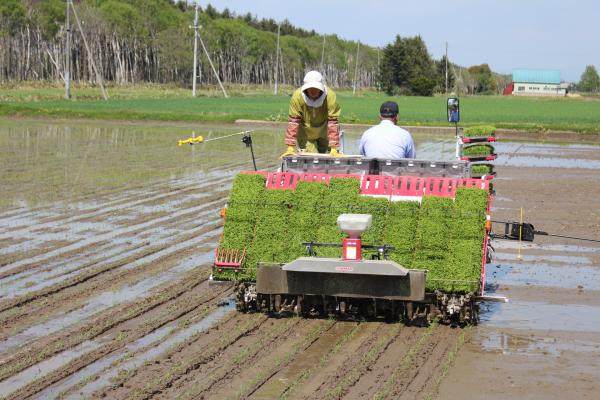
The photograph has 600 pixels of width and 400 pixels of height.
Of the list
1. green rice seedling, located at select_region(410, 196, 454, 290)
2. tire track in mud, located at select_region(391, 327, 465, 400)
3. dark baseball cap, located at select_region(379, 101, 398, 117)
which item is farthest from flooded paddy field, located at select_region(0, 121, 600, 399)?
dark baseball cap, located at select_region(379, 101, 398, 117)

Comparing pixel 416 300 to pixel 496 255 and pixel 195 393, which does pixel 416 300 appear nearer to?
pixel 195 393

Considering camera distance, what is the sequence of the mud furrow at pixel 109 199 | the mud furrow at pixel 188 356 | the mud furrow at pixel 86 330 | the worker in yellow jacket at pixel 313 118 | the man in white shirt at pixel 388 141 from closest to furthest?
the mud furrow at pixel 188 356 → the mud furrow at pixel 86 330 → the man in white shirt at pixel 388 141 → the worker in yellow jacket at pixel 313 118 → the mud furrow at pixel 109 199

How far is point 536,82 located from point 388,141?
550 ft

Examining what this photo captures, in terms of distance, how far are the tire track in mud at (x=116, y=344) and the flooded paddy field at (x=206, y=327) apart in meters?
0.02

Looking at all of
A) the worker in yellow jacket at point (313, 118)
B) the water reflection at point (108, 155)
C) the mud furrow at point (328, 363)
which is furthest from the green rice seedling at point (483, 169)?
the mud furrow at point (328, 363)

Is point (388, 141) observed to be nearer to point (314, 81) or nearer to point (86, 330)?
point (314, 81)

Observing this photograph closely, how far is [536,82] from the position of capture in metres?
172

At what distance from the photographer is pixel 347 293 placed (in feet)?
28.3

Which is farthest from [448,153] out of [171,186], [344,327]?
[344,327]

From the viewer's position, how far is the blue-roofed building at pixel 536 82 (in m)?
170

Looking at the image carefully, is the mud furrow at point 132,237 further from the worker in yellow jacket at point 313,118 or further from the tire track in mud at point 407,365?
the tire track in mud at point 407,365

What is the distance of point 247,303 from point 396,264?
168 centimetres

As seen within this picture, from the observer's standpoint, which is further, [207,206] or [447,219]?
[207,206]

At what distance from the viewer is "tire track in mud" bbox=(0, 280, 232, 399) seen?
6.87 metres
